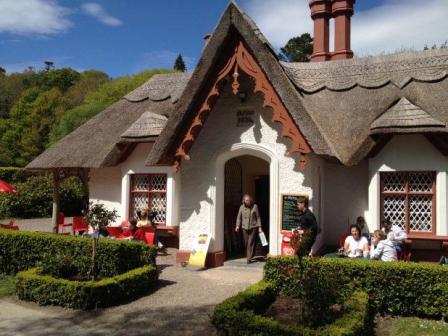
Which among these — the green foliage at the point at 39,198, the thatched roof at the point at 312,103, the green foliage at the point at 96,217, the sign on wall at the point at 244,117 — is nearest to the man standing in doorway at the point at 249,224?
the sign on wall at the point at 244,117

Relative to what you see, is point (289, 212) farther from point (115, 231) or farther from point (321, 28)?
point (321, 28)

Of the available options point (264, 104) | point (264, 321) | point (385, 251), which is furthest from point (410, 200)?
point (264, 321)

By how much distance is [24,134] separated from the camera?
51562 mm

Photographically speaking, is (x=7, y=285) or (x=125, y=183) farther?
(x=125, y=183)

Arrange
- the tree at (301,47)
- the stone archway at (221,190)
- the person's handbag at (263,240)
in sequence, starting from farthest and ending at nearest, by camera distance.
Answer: the tree at (301,47), the person's handbag at (263,240), the stone archway at (221,190)

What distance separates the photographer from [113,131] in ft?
49.1

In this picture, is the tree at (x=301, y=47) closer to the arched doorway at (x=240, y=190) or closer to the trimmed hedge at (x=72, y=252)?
the arched doorway at (x=240, y=190)

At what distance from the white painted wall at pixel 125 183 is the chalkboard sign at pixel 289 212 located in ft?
12.4

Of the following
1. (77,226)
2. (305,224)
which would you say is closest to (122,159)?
(77,226)

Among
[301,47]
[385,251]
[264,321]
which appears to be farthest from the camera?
[301,47]

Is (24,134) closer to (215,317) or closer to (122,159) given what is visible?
(122,159)

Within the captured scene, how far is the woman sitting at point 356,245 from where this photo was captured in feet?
31.8

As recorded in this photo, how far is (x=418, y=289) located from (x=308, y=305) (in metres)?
2.26

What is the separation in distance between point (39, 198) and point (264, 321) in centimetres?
2378
